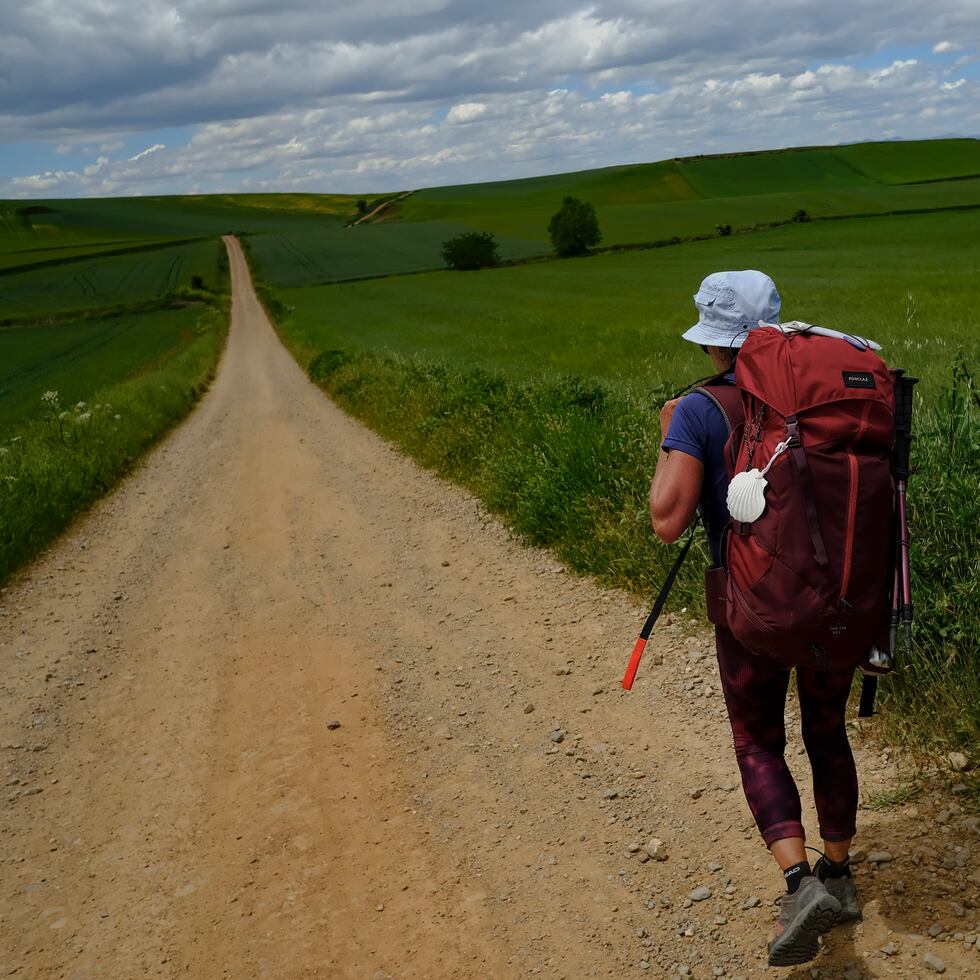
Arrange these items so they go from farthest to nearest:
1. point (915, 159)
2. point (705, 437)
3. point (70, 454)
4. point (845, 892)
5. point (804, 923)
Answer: point (915, 159) → point (70, 454) → point (845, 892) → point (705, 437) → point (804, 923)

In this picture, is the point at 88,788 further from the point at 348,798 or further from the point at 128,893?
the point at 348,798

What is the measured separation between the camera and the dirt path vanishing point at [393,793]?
3.46 m

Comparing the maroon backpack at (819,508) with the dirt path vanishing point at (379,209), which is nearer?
the maroon backpack at (819,508)

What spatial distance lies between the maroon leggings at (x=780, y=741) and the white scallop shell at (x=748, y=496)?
23.5 inches

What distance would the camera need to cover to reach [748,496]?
2584 mm

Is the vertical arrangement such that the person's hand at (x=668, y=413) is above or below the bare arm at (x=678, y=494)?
above

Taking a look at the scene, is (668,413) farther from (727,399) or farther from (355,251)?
(355,251)

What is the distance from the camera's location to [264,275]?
266 ft

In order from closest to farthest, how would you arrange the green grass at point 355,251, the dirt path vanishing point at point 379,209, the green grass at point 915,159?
the green grass at point 355,251, the green grass at point 915,159, the dirt path vanishing point at point 379,209

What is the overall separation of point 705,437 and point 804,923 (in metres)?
1.37

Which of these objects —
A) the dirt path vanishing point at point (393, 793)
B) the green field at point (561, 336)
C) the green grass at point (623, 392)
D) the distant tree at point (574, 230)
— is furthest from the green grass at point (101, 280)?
the dirt path vanishing point at point (393, 793)

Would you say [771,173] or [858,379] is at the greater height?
[771,173]

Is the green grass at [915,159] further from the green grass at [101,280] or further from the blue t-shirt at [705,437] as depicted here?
the blue t-shirt at [705,437]

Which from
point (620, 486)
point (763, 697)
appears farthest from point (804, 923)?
point (620, 486)
